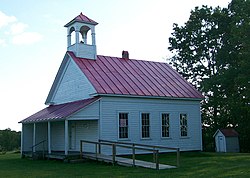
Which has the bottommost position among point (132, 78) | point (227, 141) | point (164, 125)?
point (227, 141)

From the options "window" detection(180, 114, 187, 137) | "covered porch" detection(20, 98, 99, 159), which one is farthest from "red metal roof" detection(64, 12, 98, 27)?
"window" detection(180, 114, 187, 137)

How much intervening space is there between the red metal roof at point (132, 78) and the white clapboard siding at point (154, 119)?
564 millimetres

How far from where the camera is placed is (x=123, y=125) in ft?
79.7

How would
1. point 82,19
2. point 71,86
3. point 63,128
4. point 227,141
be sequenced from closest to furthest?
point 71,86 < point 63,128 < point 82,19 < point 227,141

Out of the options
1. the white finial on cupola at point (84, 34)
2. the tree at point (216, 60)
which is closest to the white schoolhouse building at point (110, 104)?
the white finial on cupola at point (84, 34)

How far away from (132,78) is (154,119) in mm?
3282

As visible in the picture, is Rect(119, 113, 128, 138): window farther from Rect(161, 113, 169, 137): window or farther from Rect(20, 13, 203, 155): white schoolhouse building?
Rect(161, 113, 169, 137): window

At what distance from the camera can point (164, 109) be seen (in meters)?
26.2

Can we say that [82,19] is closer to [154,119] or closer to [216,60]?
[154,119]

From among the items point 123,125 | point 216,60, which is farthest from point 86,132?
point 216,60

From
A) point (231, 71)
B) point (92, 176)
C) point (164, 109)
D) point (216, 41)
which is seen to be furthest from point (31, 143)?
point (216, 41)

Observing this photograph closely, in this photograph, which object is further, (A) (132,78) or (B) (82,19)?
(B) (82,19)

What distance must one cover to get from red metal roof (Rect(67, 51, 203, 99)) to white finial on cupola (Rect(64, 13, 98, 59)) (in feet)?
1.60

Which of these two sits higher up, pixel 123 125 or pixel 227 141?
pixel 123 125
